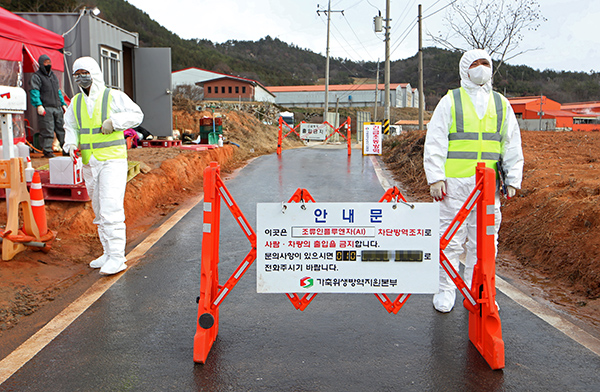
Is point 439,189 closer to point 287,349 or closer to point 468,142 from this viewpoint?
point 468,142

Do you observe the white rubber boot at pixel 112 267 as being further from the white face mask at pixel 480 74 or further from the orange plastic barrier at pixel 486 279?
the white face mask at pixel 480 74

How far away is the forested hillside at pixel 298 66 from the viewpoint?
316 ft

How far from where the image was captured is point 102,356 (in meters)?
3.78

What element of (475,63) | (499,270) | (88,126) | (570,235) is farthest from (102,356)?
(570,235)

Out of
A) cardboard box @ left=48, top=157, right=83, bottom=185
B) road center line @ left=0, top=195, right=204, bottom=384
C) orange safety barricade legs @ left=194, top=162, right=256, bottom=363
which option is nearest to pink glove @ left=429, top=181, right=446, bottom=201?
orange safety barricade legs @ left=194, top=162, right=256, bottom=363

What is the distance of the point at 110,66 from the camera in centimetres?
1653

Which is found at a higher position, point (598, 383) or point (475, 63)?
point (475, 63)

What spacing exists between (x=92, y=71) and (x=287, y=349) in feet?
12.5

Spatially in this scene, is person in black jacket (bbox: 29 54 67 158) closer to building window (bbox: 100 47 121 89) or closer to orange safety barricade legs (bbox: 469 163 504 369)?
building window (bbox: 100 47 121 89)

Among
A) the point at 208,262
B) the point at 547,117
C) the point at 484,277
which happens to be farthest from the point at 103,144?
the point at 547,117

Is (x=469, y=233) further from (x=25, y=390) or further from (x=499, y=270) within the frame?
(x=25, y=390)

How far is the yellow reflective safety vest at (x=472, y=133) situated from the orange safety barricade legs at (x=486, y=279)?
2.12 feet

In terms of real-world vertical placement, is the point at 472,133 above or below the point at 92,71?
below

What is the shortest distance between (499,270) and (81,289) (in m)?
4.46
